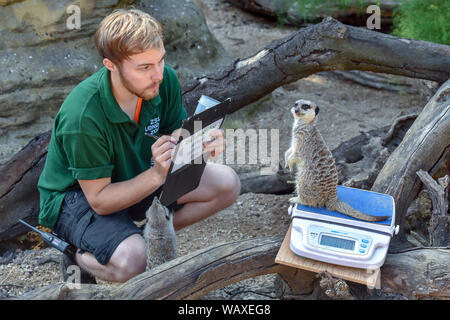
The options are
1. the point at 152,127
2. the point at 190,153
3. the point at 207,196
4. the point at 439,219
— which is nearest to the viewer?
the point at 190,153

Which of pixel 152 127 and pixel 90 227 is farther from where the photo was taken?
pixel 152 127

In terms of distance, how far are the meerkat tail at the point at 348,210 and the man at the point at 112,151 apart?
0.52 metres

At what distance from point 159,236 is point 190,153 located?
41 centimetres

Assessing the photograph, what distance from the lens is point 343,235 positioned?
5.99 feet

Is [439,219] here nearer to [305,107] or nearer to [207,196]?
[305,107]

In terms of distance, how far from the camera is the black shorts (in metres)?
2.16

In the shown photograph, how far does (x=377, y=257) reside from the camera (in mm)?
1761

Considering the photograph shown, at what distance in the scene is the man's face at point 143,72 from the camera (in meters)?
2.04

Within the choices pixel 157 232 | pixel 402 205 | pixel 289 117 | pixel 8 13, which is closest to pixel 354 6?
pixel 289 117

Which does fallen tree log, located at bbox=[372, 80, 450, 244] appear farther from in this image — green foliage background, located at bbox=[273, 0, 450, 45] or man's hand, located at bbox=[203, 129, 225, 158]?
green foliage background, located at bbox=[273, 0, 450, 45]

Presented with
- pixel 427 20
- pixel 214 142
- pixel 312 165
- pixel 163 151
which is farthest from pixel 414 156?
pixel 427 20

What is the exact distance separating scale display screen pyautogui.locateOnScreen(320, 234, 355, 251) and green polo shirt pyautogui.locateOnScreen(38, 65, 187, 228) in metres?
0.90
